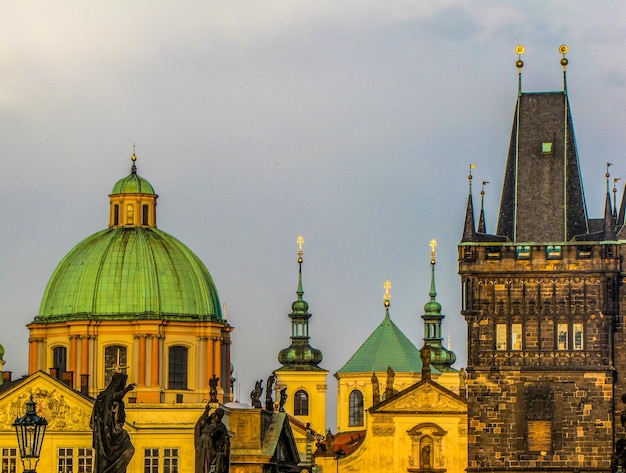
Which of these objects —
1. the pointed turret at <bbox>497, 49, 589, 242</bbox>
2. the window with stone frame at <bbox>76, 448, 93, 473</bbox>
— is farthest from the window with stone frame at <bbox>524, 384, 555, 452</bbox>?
the window with stone frame at <bbox>76, 448, 93, 473</bbox>

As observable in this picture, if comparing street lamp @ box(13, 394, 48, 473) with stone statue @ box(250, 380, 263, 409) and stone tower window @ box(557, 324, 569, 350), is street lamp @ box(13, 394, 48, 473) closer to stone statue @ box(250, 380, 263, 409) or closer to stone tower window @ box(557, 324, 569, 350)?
stone statue @ box(250, 380, 263, 409)

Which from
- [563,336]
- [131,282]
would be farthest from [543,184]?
[131,282]

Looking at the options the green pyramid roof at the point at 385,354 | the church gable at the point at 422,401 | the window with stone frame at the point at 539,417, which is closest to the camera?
the window with stone frame at the point at 539,417

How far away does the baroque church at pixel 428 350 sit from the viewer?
338 feet

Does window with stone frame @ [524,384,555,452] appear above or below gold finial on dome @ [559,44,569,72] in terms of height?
below

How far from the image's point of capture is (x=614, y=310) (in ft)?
340

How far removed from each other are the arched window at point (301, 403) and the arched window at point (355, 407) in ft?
9.73

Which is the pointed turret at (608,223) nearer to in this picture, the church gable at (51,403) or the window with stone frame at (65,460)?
the church gable at (51,403)

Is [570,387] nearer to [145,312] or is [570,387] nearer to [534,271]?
[534,271]

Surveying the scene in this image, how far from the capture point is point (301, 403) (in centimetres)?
16025

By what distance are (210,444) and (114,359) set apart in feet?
212

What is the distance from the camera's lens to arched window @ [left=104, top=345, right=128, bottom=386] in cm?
11900

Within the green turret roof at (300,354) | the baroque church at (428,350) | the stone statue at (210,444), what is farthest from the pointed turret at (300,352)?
the stone statue at (210,444)

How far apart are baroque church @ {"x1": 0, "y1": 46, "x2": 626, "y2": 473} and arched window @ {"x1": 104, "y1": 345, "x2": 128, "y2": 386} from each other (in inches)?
3.1
